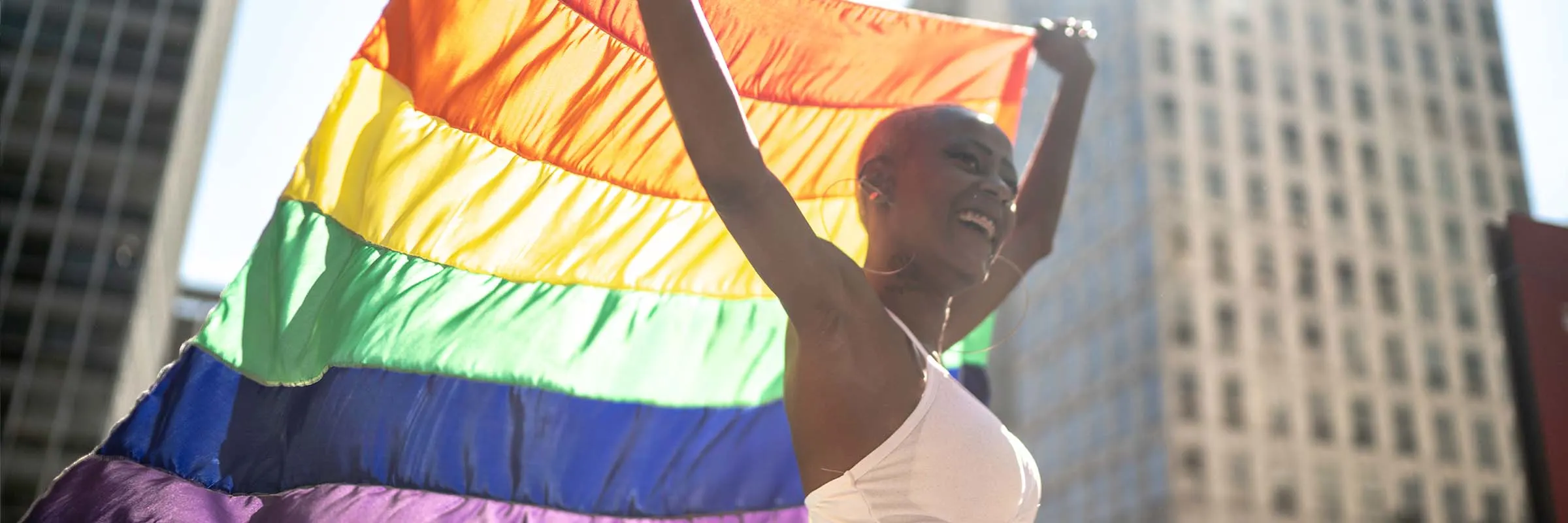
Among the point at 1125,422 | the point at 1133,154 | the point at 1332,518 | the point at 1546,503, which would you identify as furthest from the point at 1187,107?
the point at 1546,503

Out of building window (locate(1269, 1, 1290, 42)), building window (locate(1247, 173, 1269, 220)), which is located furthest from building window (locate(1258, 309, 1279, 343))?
building window (locate(1269, 1, 1290, 42))

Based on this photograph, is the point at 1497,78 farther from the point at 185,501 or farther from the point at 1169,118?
the point at 185,501

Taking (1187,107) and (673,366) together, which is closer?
(673,366)

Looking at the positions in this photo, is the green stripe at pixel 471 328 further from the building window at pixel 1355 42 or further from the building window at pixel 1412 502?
the building window at pixel 1355 42

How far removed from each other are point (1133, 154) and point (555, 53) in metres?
50.8

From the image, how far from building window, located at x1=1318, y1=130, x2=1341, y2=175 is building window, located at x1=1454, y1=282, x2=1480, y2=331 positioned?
6.29m

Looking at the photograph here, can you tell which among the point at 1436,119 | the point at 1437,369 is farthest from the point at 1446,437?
the point at 1436,119

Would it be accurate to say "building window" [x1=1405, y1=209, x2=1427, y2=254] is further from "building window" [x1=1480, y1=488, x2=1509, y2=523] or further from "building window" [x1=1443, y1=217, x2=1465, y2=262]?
"building window" [x1=1480, y1=488, x2=1509, y2=523]

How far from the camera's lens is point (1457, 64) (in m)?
56.5

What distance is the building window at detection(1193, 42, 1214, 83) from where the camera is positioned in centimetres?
5375

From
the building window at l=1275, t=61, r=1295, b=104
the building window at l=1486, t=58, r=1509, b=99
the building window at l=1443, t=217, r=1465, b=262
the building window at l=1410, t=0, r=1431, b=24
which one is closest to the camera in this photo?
the building window at l=1443, t=217, r=1465, b=262

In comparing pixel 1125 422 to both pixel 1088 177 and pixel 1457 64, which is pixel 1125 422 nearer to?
pixel 1088 177

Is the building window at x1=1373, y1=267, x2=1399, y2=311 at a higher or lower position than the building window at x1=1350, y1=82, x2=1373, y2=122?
lower

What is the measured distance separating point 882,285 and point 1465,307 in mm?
56400
